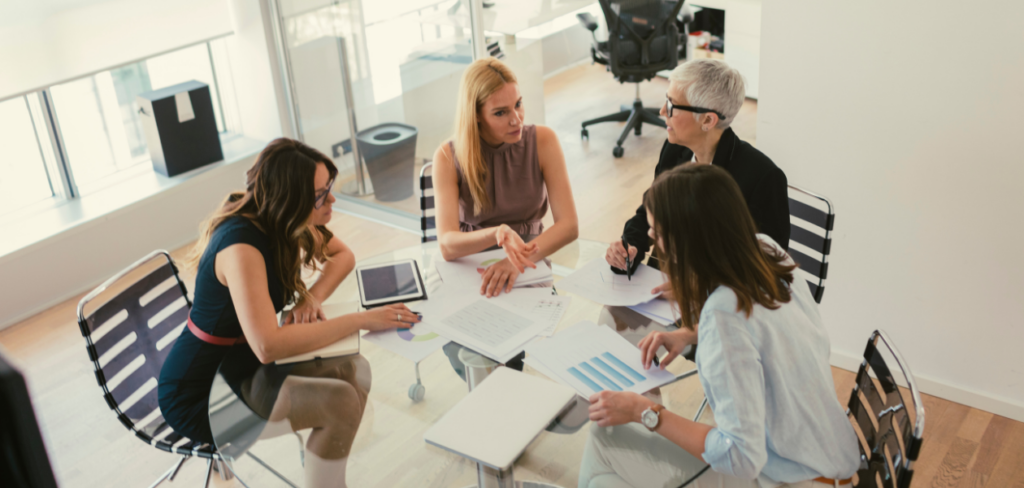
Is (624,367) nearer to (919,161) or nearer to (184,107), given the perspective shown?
(919,161)

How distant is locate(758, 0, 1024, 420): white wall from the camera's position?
7.79 feet

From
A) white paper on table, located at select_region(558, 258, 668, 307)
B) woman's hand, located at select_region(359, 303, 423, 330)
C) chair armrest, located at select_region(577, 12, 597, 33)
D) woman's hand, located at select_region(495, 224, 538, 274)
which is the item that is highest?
chair armrest, located at select_region(577, 12, 597, 33)

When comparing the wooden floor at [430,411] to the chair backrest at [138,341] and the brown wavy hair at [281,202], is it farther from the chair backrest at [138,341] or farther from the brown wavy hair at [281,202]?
the chair backrest at [138,341]

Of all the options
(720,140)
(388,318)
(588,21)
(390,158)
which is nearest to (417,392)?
(388,318)

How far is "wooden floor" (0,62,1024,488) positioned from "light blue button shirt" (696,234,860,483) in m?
0.27

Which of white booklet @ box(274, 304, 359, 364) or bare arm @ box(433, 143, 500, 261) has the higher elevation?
bare arm @ box(433, 143, 500, 261)

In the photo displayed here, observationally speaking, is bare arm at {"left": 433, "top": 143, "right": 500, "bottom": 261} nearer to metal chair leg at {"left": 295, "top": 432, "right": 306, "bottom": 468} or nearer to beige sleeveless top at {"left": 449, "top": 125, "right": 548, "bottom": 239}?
beige sleeveless top at {"left": 449, "top": 125, "right": 548, "bottom": 239}

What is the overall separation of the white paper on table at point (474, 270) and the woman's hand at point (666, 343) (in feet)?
1.54

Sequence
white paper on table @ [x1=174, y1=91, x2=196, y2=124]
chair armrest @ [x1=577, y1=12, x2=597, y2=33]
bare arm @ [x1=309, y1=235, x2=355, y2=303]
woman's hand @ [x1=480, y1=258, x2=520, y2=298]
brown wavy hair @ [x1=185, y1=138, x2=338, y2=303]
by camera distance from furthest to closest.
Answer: chair armrest @ [x1=577, y1=12, x2=597, y2=33] → white paper on table @ [x1=174, y1=91, x2=196, y2=124] → bare arm @ [x1=309, y1=235, x2=355, y2=303] → woman's hand @ [x1=480, y1=258, x2=520, y2=298] → brown wavy hair @ [x1=185, y1=138, x2=338, y2=303]

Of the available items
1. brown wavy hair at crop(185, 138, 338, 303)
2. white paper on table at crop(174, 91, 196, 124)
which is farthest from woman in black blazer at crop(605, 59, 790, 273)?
white paper on table at crop(174, 91, 196, 124)

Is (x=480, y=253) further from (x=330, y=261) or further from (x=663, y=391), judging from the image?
(x=663, y=391)

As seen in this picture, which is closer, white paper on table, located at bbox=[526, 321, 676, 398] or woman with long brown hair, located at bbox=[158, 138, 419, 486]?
white paper on table, located at bbox=[526, 321, 676, 398]

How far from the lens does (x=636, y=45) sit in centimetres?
493

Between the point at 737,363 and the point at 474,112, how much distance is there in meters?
1.42
